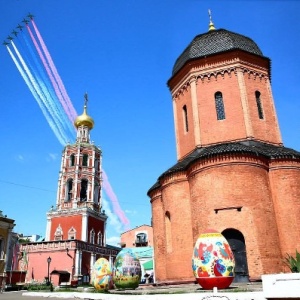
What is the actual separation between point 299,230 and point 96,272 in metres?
9.44

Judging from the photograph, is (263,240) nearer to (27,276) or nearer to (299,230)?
(299,230)

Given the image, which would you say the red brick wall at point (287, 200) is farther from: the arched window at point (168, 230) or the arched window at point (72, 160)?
the arched window at point (72, 160)

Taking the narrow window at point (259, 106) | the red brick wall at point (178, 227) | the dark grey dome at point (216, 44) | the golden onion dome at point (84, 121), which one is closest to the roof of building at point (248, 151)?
the red brick wall at point (178, 227)

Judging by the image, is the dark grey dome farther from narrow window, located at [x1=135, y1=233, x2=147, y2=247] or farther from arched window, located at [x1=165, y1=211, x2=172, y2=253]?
narrow window, located at [x1=135, y1=233, x2=147, y2=247]

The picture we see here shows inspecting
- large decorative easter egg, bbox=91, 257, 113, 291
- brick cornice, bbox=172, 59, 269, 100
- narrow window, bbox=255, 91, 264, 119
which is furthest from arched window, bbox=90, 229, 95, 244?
narrow window, bbox=255, 91, 264, 119

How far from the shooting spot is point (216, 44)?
756 inches

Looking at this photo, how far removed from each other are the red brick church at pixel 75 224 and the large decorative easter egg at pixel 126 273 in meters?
19.4

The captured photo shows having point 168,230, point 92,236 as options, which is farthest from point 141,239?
point 168,230

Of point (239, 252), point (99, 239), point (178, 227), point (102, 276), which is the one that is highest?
point (99, 239)

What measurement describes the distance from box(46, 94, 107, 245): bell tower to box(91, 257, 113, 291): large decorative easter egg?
992 inches

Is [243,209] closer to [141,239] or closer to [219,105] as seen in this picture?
[219,105]

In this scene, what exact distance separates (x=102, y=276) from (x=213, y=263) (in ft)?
19.9

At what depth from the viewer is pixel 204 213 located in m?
14.5

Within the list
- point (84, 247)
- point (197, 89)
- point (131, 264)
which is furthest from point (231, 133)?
point (84, 247)
